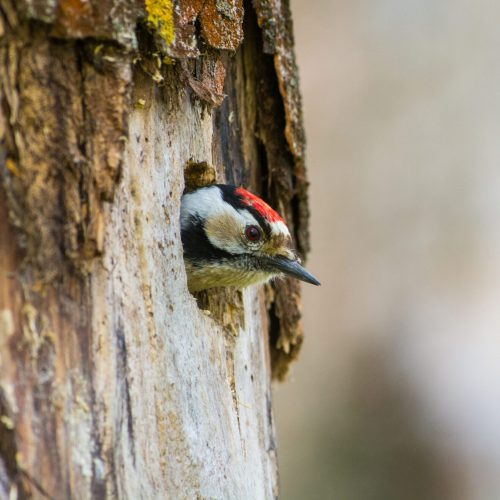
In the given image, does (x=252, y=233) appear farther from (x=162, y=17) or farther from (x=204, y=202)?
(x=162, y=17)

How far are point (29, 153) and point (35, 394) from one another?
63 cm

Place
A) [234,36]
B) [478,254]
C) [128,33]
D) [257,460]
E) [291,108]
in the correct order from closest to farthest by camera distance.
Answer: [128,33], [234,36], [257,460], [291,108], [478,254]

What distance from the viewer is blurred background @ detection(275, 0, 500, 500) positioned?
6.37 meters

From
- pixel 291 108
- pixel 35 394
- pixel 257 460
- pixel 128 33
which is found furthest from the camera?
pixel 291 108

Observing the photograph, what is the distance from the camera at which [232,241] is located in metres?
3.61

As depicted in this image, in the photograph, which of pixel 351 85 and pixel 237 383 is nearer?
pixel 237 383

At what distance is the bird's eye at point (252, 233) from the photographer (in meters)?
3.55

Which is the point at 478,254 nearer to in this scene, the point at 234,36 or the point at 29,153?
the point at 234,36

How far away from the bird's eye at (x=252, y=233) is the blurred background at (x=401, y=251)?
10.0 feet

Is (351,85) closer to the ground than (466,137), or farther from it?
farther from it

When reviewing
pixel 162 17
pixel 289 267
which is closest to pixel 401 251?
pixel 289 267

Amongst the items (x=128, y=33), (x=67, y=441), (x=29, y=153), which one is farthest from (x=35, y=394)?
(x=128, y=33)

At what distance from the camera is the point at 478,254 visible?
20.9 ft

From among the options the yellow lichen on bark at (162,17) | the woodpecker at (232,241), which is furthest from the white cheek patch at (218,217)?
the yellow lichen on bark at (162,17)
